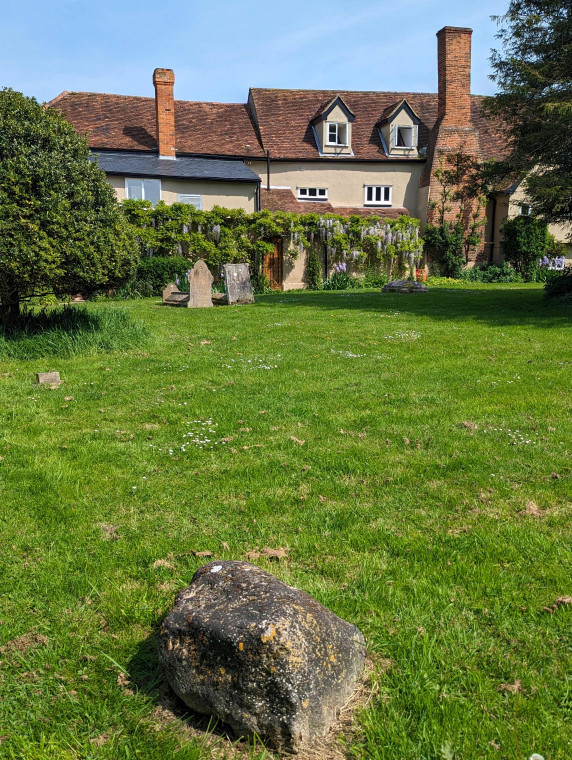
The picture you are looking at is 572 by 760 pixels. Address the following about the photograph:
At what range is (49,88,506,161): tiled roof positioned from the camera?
29094 mm

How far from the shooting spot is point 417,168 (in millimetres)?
32156

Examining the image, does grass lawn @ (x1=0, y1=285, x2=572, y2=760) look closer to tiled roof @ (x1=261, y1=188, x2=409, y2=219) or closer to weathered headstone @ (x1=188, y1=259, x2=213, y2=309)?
weathered headstone @ (x1=188, y1=259, x2=213, y2=309)

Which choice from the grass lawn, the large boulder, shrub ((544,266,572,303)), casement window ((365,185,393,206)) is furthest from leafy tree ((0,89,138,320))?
casement window ((365,185,393,206))

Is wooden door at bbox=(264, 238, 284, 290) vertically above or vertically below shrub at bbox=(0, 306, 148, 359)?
above

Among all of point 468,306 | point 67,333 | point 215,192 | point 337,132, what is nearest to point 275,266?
point 215,192

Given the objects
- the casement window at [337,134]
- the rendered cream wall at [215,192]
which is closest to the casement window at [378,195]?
the casement window at [337,134]

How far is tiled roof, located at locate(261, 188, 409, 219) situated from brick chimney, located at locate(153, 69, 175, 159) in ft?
17.0

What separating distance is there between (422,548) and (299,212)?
27.3 meters

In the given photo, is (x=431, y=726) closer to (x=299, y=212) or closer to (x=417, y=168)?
(x=299, y=212)

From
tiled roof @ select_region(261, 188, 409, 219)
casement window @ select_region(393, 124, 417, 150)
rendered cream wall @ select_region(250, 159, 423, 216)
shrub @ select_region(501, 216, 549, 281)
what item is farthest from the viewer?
casement window @ select_region(393, 124, 417, 150)

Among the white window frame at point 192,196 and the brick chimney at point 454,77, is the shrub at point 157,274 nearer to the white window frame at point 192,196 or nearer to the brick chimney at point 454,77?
the white window frame at point 192,196

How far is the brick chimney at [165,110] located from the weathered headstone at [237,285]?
496 inches

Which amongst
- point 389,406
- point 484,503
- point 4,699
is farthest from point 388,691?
point 389,406

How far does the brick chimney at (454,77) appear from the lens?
29.5m
